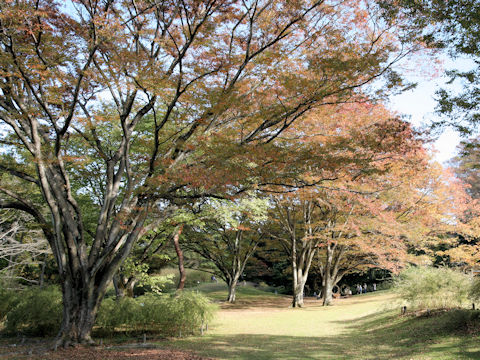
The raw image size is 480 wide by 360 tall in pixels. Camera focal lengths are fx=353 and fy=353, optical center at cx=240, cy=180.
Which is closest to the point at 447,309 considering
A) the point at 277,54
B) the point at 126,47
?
the point at 277,54

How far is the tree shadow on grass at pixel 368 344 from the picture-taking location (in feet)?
23.9

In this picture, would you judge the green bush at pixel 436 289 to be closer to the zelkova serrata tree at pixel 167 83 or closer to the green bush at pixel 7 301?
the zelkova serrata tree at pixel 167 83

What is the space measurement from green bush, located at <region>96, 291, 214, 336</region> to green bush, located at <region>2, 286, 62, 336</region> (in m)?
1.60

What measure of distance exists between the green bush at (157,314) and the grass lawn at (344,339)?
28.6 inches

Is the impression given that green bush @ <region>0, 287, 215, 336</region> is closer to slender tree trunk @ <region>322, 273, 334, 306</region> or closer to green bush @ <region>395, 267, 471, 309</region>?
green bush @ <region>395, 267, 471, 309</region>

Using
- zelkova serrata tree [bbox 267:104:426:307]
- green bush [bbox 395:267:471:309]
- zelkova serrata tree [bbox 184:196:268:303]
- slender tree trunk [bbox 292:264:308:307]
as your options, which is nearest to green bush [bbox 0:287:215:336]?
zelkova serrata tree [bbox 267:104:426:307]

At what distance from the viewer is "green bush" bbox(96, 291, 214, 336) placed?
1130 centimetres

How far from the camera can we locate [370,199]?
55.4 ft

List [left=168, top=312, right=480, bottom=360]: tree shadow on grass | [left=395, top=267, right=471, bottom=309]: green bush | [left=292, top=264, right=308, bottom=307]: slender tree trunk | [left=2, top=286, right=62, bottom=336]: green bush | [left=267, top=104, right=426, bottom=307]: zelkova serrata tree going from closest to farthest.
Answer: [left=168, top=312, right=480, bottom=360]: tree shadow on grass, [left=267, top=104, right=426, bottom=307]: zelkova serrata tree, [left=395, top=267, right=471, bottom=309]: green bush, [left=2, top=286, right=62, bottom=336]: green bush, [left=292, top=264, right=308, bottom=307]: slender tree trunk

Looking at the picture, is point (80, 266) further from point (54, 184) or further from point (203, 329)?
point (203, 329)

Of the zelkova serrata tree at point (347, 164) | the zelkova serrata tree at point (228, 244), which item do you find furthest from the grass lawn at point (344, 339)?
the zelkova serrata tree at point (228, 244)

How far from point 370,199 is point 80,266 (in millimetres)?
12999

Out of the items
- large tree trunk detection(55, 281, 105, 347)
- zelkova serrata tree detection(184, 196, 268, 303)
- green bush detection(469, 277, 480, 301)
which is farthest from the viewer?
zelkova serrata tree detection(184, 196, 268, 303)

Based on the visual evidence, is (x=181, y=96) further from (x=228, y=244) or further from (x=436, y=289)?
(x=228, y=244)
